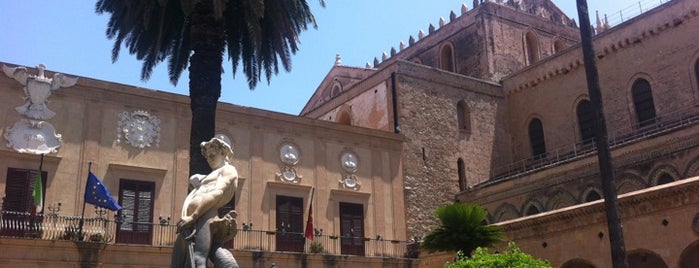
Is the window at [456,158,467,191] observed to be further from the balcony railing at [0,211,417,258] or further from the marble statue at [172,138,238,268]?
the marble statue at [172,138,238,268]

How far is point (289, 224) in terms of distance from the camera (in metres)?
24.6

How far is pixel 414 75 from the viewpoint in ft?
99.8

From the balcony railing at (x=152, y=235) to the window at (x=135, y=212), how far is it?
0.09m

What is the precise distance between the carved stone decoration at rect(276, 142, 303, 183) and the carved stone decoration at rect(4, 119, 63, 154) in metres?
7.32

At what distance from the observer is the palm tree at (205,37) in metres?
12.4

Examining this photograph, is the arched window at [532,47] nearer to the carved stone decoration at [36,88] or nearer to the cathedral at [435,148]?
the cathedral at [435,148]

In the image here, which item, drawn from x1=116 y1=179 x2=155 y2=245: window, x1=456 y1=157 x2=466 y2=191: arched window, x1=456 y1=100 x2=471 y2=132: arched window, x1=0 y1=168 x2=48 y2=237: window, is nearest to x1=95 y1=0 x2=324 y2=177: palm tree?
x1=0 y1=168 x2=48 y2=237: window

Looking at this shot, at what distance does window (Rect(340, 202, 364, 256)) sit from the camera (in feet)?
83.6

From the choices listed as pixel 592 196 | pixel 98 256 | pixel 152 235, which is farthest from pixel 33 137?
pixel 592 196

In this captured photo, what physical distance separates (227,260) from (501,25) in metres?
31.5

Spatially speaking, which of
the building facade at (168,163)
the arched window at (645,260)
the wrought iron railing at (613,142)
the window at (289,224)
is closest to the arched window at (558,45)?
the wrought iron railing at (613,142)

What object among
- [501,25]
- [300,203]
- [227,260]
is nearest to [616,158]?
[300,203]

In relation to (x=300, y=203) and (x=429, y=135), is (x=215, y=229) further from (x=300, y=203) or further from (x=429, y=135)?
(x=429, y=135)

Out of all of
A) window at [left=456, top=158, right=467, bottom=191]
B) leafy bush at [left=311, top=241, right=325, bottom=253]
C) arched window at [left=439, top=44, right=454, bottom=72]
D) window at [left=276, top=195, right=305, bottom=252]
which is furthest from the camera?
arched window at [left=439, top=44, right=454, bottom=72]
